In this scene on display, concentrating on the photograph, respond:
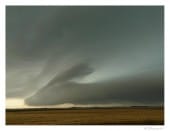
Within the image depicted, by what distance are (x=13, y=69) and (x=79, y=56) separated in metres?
0.39

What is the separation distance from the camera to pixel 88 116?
219 centimetres

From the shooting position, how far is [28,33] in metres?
2.21

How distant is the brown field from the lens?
2.18 m

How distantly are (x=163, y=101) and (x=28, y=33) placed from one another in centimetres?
87

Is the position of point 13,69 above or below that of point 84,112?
above

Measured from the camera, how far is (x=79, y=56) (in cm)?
220

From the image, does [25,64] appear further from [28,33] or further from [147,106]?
[147,106]

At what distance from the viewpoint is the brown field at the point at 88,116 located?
2.18 metres
